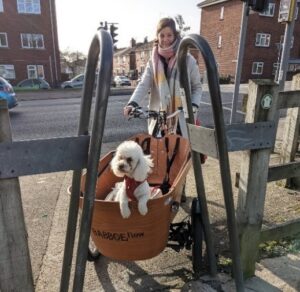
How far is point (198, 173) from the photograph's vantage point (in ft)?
8.11

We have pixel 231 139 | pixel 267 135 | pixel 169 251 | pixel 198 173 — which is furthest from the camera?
pixel 169 251

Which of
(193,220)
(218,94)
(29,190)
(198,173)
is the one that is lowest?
(29,190)

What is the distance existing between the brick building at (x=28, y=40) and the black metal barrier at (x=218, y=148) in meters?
32.9

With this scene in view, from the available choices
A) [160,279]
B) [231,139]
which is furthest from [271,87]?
[160,279]

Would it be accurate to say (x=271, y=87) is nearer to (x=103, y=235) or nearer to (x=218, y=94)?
(x=218, y=94)

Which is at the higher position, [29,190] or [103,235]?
[103,235]

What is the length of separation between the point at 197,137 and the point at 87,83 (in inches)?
32.3

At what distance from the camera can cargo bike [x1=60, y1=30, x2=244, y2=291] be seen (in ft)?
5.03

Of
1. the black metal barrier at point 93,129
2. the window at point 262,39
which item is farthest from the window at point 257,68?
the black metal barrier at point 93,129

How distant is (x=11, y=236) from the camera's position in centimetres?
160

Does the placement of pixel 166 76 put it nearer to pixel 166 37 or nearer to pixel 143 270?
pixel 166 37

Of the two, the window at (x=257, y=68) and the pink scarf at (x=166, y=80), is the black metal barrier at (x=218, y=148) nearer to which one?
the pink scarf at (x=166, y=80)

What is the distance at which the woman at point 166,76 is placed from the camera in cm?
332

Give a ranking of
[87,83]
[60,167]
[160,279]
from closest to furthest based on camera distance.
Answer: [60,167] → [87,83] → [160,279]
